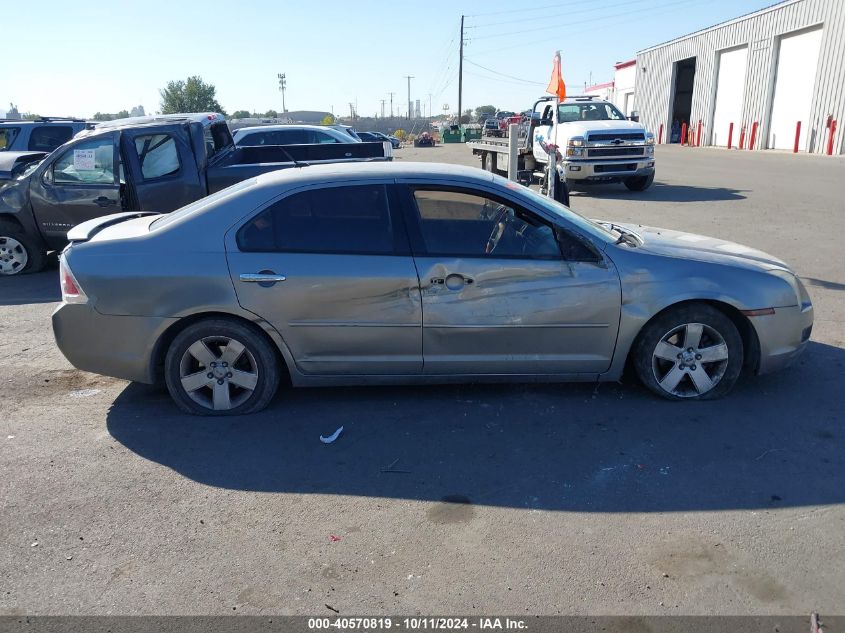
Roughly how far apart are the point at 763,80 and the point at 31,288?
109 ft

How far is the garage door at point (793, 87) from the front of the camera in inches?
1139

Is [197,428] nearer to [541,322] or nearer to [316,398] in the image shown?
[316,398]

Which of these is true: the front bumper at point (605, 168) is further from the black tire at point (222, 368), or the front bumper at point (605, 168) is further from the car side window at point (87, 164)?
the black tire at point (222, 368)

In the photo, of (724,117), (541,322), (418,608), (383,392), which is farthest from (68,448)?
(724,117)

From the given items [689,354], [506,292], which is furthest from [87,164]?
[689,354]

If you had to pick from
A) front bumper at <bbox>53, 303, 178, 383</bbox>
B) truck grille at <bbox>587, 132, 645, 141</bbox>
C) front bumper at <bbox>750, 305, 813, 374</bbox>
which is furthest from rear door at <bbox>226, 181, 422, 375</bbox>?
truck grille at <bbox>587, 132, 645, 141</bbox>

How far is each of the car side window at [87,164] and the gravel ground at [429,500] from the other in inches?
162

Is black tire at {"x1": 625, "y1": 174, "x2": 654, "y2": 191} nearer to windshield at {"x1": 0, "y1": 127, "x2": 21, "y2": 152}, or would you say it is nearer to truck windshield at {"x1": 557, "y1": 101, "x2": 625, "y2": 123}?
truck windshield at {"x1": 557, "y1": 101, "x2": 625, "y2": 123}

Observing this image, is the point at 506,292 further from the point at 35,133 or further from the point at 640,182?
the point at 640,182

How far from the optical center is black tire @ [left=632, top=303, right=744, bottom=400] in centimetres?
455

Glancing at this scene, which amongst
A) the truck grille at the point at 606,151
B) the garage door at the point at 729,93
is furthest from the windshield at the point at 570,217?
the garage door at the point at 729,93

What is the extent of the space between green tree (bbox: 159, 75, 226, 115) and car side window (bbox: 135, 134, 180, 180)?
283 ft

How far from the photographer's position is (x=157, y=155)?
8789mm

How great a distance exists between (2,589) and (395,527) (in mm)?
1771
